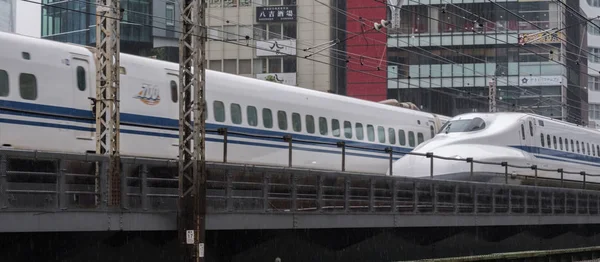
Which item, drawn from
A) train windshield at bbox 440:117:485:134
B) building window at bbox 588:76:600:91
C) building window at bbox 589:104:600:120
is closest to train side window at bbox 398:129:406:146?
train windshield at bbox 440:117:485:134

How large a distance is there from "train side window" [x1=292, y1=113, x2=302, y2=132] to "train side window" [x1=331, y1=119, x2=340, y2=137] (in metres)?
1.88

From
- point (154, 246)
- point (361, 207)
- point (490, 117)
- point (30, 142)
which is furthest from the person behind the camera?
point (490, 117)

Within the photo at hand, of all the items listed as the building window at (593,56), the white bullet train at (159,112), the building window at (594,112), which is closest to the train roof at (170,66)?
the white bullet train at (159,112)

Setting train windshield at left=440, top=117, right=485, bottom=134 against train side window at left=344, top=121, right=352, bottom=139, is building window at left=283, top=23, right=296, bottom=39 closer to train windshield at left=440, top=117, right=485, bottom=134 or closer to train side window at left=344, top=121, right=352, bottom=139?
train windshield at left=440, top=117, right=485, bottom=134

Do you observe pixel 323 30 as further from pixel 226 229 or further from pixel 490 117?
pixel 226 229

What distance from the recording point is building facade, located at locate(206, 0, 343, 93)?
3145 inches

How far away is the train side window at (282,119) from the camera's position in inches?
1081

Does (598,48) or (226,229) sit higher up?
(598,48)

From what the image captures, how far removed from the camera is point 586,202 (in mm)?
34656

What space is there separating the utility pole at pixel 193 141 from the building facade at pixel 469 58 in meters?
60.6

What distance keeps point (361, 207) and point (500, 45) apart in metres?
59.7

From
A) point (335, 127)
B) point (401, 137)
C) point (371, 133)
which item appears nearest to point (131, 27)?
point (401, 137)

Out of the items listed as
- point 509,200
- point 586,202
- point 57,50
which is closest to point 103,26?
point 57,50

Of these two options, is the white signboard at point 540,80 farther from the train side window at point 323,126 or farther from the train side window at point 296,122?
the train side window at point 296,122
